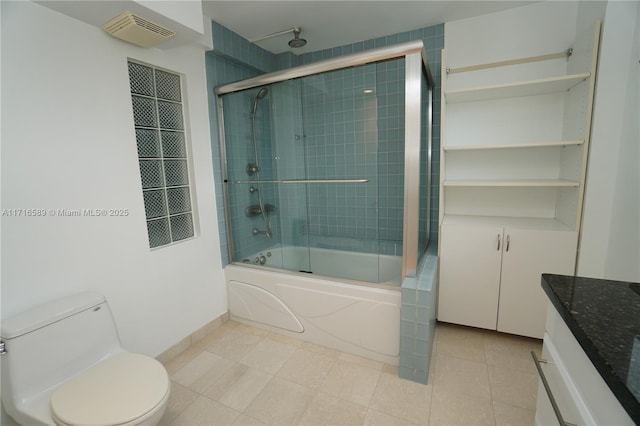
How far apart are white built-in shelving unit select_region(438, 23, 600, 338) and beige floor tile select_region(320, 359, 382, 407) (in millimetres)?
821

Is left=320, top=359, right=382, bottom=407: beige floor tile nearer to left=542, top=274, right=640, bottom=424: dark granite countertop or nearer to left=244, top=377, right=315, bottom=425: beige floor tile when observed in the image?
left=244, top=377, right=315, bottom=425: beige floor tile

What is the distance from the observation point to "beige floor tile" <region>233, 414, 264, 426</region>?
153 cm

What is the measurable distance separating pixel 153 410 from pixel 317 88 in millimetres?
2093

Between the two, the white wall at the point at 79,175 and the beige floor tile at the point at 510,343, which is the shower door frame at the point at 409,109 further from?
the white wall at the point at 79,175

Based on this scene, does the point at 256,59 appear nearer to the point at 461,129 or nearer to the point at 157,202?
the point at 157,202

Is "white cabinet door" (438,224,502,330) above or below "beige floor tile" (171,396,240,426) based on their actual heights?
above

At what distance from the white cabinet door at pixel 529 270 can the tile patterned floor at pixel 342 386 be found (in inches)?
7.8

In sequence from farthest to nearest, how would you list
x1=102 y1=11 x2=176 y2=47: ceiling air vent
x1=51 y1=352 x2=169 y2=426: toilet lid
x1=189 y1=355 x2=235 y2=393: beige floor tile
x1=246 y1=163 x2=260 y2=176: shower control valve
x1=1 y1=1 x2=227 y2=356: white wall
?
x1=246 y1=163 x2=260 y2=176: shower control valve
x1=189 y1=355 x2=235 y2=393: beige floor tile
x1=102 y1=11 x2=176 y2=47: ceiling air vent
x1=1 y1=1 x2=227 y2=356: white wall
x1=51 y1=352 x2=169 y2=426: toilet lid

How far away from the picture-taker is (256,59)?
2688 mm

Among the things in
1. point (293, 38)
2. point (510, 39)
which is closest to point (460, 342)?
point (510, 39)

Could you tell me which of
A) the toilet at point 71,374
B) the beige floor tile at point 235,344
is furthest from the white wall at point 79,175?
the beige floor tile at point 235,344

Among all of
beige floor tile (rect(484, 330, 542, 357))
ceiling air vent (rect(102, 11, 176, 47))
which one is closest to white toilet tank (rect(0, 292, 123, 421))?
ceiling air vent (rect(102, 11, 176, 47))

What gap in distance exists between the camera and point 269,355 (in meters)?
2.08

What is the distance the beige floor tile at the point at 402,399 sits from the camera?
5.10ft
